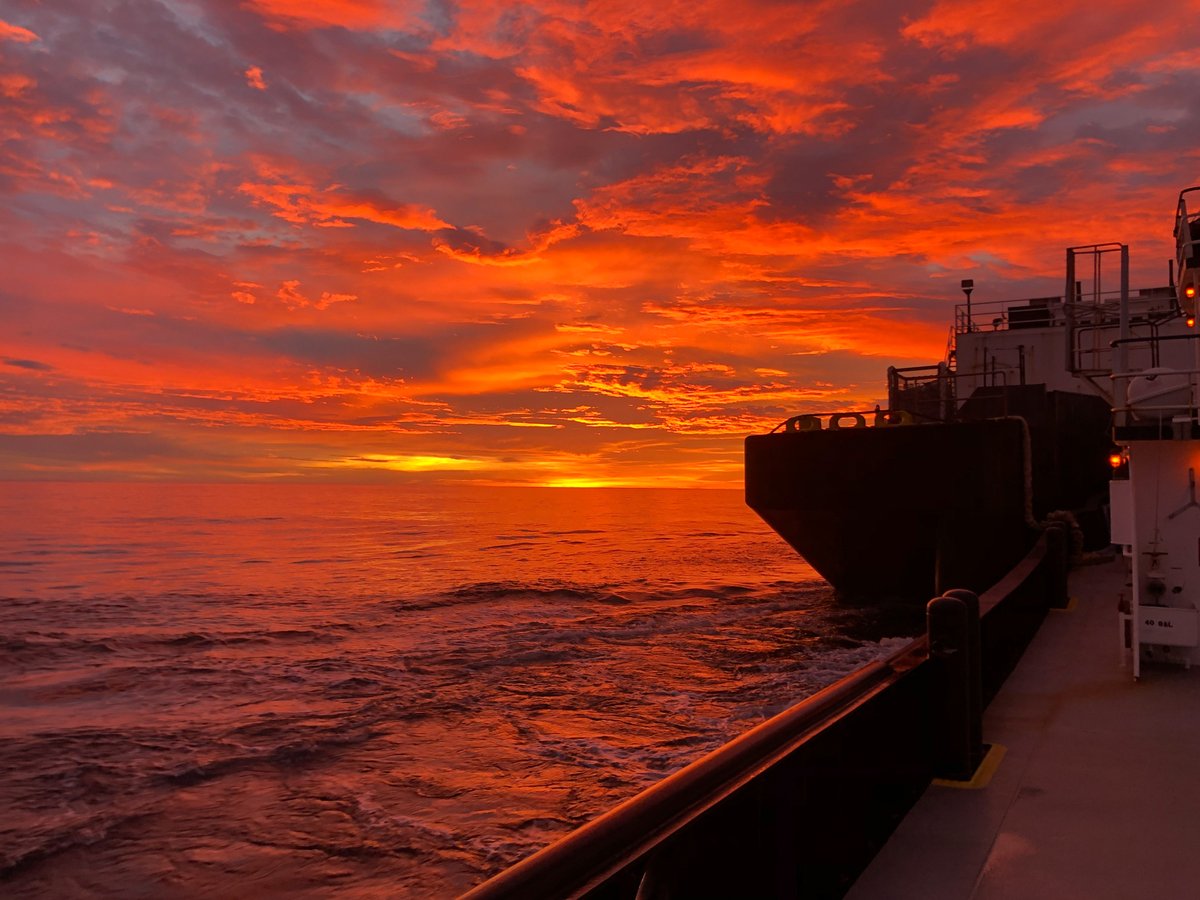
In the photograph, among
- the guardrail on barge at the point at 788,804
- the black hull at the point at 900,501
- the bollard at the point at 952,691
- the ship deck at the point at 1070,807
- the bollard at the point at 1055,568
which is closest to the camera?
the guardrail on barge at the point at 788,804

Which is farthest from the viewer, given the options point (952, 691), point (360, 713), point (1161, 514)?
point (360, 713)

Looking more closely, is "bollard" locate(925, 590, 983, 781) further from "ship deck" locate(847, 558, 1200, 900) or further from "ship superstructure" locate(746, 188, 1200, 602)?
"ship superstructure" locate(746, 188, 1200, 602)

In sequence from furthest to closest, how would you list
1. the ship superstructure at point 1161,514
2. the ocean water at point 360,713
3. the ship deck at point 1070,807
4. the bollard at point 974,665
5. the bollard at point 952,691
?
the ship superstructure at point 1161,514 < the ocean water at point 360,713 < the bollard at point 974,665 < the bollard at point 952,691 < the ship deck at point 1070,807

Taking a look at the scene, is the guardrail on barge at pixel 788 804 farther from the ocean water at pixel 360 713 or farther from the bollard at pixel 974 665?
the ocean water at pixel 360 713

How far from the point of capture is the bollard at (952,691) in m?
5.46

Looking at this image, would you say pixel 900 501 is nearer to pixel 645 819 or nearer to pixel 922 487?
pixel 922 487

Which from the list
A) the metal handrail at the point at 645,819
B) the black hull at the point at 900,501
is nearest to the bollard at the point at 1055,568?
the black hull at the point at 900,501

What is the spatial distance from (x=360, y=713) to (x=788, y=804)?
9.58 meters

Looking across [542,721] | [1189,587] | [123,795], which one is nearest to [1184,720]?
[1189,587]

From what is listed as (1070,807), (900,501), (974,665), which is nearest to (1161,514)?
(974,665)

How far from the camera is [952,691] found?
17.9ft

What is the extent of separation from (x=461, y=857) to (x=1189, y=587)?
7.30 meters

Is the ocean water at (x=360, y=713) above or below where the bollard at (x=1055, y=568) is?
below

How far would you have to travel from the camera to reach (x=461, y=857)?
694 centimetres
